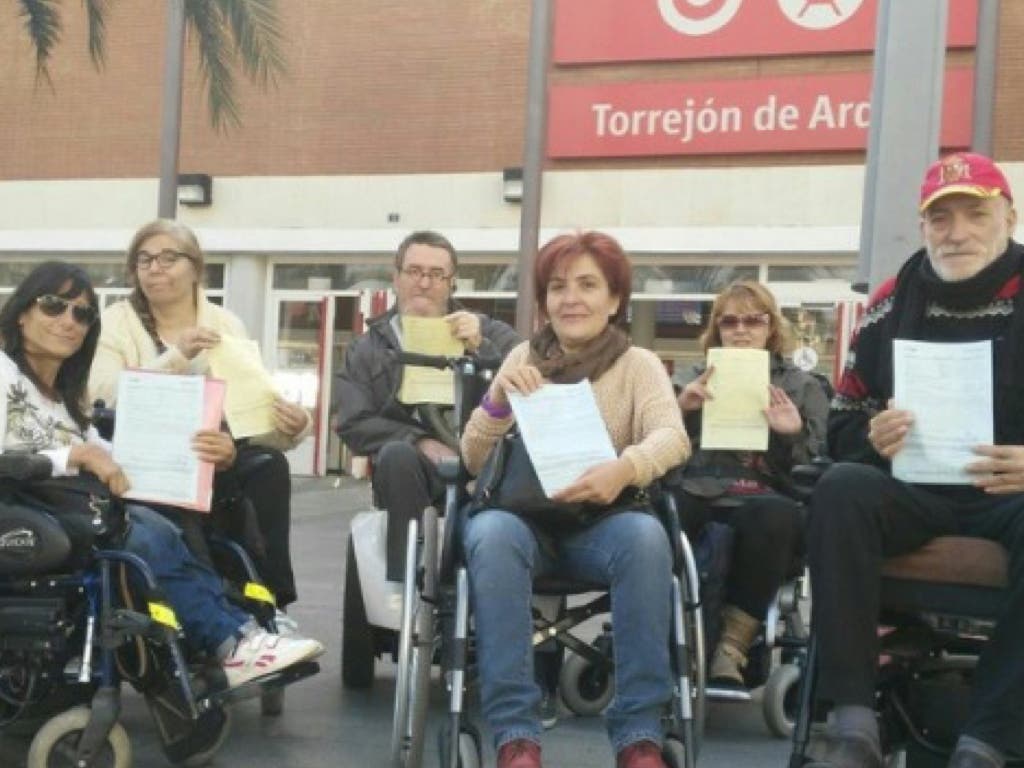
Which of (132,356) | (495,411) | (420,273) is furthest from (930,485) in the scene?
(132,356)

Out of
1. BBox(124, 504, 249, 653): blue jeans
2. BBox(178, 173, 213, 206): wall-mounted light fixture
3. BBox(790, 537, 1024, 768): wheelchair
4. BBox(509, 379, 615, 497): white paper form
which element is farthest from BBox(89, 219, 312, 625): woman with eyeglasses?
BBox(178, 173, 213, 206): wall-mounted light fixture

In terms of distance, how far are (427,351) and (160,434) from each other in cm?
112

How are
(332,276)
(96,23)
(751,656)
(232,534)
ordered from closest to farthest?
1. (232,534)
2. (751,656)
3. (96,23)
4. (332,276)

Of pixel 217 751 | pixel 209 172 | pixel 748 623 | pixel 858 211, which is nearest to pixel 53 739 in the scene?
pixel 217 751

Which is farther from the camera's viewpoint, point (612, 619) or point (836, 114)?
point (836, 114)

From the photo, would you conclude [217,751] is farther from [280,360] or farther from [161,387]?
[280,360]

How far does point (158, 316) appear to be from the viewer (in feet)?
19.7

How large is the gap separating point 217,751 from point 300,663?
1.57 ft

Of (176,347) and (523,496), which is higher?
(176,347)

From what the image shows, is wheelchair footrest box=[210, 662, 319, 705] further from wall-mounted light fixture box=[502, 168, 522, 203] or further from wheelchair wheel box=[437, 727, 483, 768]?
wall-mounted light fixture box=[502, 168, 522, 203]

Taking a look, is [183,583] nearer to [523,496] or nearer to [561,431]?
[523,496]

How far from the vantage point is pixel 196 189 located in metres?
20.9

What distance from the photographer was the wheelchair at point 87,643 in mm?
4652

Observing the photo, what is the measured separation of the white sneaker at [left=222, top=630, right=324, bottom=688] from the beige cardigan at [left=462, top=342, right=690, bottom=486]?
33.7 inches
